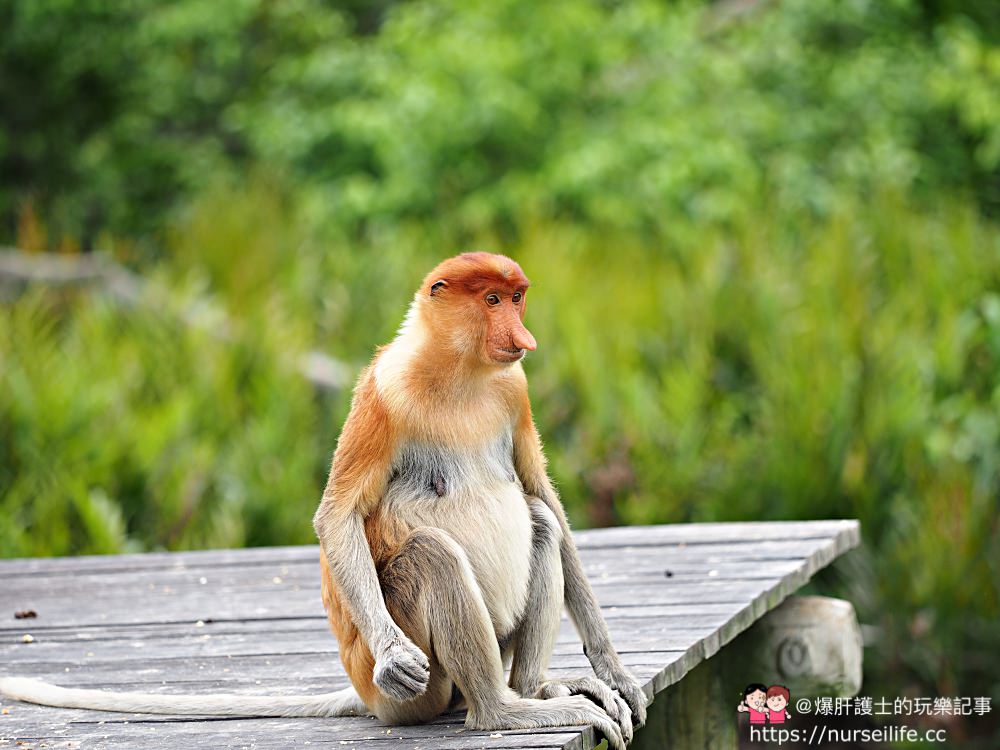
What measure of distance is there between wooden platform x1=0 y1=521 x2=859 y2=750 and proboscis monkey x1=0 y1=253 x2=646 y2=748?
0.33 ft

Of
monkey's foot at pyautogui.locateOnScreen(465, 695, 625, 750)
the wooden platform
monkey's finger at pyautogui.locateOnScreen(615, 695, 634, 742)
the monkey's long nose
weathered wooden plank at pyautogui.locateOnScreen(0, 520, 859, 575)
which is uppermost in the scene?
the monkey's long nose

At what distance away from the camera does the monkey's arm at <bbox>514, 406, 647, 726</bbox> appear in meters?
2.81

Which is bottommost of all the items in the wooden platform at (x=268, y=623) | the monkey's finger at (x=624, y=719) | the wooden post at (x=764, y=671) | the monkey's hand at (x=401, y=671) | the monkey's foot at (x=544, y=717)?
the wooden post at (x=764, y=671)

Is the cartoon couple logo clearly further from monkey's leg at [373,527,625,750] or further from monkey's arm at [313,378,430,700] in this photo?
monkey's arm at [313,378,430,700]

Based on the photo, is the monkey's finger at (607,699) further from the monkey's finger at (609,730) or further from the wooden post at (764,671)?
the wooden post at (764,671)

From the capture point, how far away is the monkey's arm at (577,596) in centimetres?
281

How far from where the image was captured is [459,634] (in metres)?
2.57

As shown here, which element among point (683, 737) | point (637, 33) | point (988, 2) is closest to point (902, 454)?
point (683, 737)

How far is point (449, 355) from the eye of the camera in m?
2.62

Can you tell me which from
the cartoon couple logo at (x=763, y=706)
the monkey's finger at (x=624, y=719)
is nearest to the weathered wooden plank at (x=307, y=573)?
the cartoon couple logo at (x=763, y=706)

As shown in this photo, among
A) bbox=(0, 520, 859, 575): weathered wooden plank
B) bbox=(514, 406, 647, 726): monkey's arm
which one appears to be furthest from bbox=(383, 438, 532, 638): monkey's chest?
bbox=(0, 520, 859, 575): weathered wooden plank

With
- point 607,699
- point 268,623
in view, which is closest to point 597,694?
point 607,699

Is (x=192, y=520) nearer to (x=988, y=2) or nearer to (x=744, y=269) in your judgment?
(x=744, y=269)

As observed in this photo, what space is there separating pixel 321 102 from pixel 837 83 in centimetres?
425
